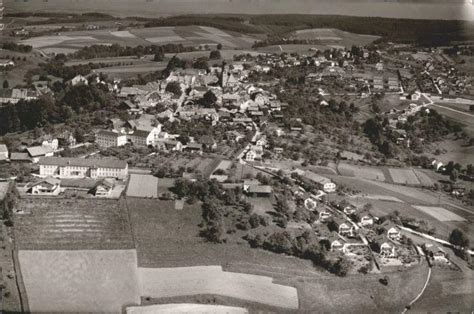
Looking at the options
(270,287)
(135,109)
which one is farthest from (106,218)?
(135,109)

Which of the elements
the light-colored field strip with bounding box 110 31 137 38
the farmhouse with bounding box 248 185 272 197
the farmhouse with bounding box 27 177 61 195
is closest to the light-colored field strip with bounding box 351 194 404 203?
the farmhouse with bounding box 248 185 272 197

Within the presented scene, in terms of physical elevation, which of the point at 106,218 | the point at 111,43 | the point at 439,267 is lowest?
the point at 439,267

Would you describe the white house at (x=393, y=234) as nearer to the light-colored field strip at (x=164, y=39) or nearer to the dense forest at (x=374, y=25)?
the dense forest at (x=374, y=25)

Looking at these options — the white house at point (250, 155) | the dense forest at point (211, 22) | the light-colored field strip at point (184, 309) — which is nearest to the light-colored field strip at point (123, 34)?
the dense forest at point (211, 22)

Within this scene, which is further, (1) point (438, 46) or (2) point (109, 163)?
(1) point (438, 46)

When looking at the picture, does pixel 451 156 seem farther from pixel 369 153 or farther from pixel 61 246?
pixel 61 246

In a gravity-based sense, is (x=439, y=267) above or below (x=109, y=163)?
below

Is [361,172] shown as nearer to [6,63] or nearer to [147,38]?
[6,63]

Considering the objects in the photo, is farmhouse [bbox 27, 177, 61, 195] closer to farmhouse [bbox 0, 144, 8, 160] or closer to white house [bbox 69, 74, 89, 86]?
farmhouse [bbox 0, 144, 8, 160]

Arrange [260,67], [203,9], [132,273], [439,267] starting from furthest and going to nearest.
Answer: [203,9] < [260,67] < [439,267] < [132,273]
